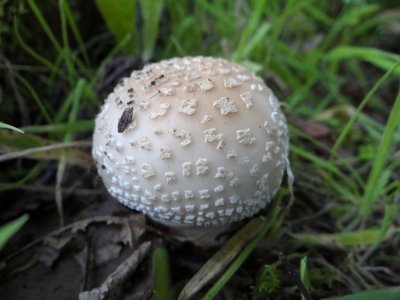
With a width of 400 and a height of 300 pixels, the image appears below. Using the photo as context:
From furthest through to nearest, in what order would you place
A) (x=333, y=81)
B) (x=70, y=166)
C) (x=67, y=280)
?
(x=333, y=81)
(x=70, y=166)
(x=67, y=280)

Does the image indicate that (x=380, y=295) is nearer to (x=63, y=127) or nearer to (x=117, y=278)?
(x=117, y=278)

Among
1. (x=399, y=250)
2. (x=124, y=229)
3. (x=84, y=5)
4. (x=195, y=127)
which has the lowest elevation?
(x=399, y=250)

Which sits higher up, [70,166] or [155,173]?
[155,173]

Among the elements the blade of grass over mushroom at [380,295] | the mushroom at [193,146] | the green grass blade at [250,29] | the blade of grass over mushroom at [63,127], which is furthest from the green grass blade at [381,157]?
the blade of grass over mushroom at [63,127]

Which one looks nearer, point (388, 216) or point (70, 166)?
point (388, 216)

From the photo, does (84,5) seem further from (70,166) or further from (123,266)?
(123,266)

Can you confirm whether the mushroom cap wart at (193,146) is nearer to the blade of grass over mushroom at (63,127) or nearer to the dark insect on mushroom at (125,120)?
the dark insect on mushroom at (125,120)

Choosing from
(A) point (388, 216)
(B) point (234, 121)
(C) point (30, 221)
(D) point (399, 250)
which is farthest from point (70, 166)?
(D) point (399, 250)
